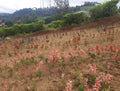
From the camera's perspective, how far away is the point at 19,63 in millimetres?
9039

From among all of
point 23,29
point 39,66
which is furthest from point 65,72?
point 23,29

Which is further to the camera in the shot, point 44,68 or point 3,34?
point 3,34

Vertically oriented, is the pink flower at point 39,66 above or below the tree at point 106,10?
below

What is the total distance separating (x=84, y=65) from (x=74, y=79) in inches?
42.7

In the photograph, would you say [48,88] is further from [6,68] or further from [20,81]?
[6,68]

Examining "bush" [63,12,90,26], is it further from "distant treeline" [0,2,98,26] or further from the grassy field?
"distant treeline" [0,2,98,26]

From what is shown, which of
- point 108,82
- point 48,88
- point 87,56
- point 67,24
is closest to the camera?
point 108,82

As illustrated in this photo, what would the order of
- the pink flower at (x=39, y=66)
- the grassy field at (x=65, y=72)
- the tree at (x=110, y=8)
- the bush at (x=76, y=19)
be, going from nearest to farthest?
the grassy field at (x=65, y=72), the pink flower at (x=39, y=66), the tree at (x=110, y=8), the bush at (x=76, y=19)

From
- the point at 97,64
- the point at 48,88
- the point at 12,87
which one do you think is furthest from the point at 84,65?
the point at 12,87

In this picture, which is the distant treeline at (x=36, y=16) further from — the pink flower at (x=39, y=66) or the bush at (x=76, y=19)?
the pink flower at (x=39, y=66)

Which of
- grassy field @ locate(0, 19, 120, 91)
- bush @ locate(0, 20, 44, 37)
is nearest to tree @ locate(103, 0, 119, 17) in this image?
bush @ locate(0, 20, 44, 37)

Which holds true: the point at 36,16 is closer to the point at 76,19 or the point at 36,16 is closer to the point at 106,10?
the point at 76,19

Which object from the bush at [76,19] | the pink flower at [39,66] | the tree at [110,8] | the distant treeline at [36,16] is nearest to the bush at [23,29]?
the bush at [76,19]

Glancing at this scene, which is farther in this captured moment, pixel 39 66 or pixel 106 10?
pixel 106 10
